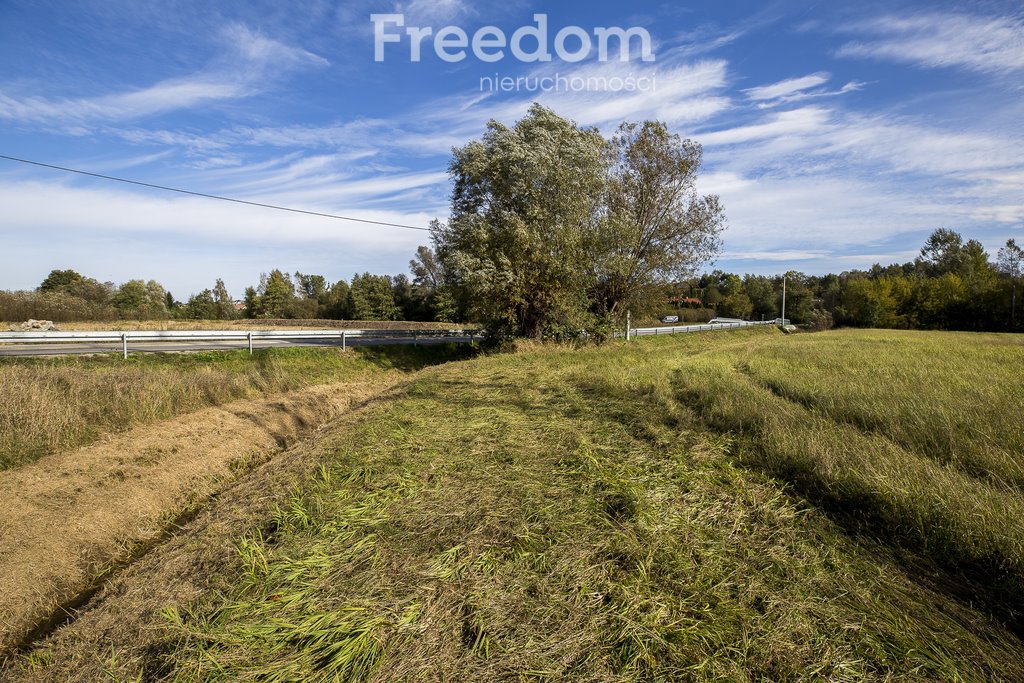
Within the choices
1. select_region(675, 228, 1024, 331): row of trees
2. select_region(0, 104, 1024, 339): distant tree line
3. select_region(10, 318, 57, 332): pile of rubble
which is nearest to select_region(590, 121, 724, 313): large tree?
select_region(0, 104, 1024, 339): distant tree line

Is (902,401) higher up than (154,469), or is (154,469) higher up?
(902,401)

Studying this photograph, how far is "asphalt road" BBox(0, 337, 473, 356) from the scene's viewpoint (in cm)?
1461

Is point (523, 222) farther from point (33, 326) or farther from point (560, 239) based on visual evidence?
point (33, 326)

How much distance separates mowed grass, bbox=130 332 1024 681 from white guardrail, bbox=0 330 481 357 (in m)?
12.9

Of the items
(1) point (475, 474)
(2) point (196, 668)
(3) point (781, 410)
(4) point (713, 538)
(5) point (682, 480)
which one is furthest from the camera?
(3) point (781, 410)

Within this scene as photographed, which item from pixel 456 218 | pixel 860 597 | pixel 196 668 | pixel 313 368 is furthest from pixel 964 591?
pixel 456 218

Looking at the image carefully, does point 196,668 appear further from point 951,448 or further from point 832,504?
point 951,448

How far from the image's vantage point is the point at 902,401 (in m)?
6.67

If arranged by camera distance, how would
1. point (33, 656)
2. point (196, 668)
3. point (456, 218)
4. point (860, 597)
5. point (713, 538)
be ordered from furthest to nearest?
point (456, 218) → point (713, 538) → point (33, 656) → point (860, 597) → point (196, 668)

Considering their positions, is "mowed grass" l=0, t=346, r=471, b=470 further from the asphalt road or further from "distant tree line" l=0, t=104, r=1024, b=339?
"distant tree line" l=0, t=104, r=1024, b=339

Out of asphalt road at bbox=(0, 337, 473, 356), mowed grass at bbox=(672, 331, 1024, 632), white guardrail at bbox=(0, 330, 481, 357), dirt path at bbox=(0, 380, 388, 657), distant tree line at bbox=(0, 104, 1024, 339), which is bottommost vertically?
dirt path at bbox=(0, 380, 388, 657)

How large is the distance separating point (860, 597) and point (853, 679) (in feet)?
2.49

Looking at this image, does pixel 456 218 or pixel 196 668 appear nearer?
pixel 196 668

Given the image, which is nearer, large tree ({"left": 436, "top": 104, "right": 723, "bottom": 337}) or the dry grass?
the dry grass
